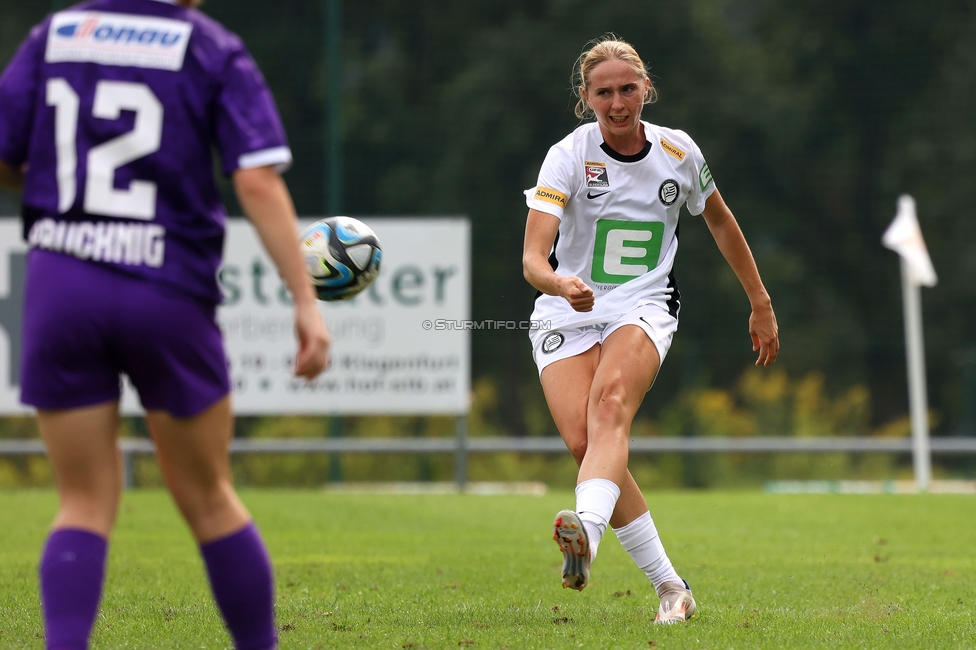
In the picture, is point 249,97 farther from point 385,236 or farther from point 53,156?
point 385,236

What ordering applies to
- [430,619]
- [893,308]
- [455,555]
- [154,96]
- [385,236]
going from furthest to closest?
[893,308], [385,236], [455,555], [430,619], [154,96]

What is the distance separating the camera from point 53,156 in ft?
9.55

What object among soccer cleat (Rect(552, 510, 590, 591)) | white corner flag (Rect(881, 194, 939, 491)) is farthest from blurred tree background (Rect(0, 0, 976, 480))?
soccer cleat (Rect(552, 510, 590, 591))

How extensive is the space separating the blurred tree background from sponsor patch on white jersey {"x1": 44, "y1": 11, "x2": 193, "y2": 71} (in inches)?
446

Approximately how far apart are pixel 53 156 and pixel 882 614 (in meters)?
3.29

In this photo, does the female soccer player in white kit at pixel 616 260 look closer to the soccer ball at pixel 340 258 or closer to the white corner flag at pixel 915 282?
the soccer ball at pixel 340 258

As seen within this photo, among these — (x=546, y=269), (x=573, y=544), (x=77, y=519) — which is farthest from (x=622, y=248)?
(x=77, y=519)

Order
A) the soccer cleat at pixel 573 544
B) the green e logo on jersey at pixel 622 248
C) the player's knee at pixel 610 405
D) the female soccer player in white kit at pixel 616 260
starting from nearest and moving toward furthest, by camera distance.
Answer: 1. the soccer cleat at pixel 573 544
2. the player's knee at pixel 610 405
3. the female soccer player in white kit at pixel 616 260
4. the green e logo on jersey at pixel 622 248

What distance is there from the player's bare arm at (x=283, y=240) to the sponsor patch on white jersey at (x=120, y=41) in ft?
1.01

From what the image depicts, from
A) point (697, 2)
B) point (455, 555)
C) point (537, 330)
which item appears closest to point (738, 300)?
point (697, 2)

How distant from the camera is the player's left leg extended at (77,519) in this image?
2922 mm

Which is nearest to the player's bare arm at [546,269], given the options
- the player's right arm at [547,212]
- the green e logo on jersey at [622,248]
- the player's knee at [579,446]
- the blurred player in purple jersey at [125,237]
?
the player's right arm at [547,212]

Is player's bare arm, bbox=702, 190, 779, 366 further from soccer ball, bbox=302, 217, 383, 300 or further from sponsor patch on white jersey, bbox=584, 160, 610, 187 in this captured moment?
soccer ball, bbox=302, 217, 383, 300

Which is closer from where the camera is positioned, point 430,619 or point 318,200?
point 430,619
